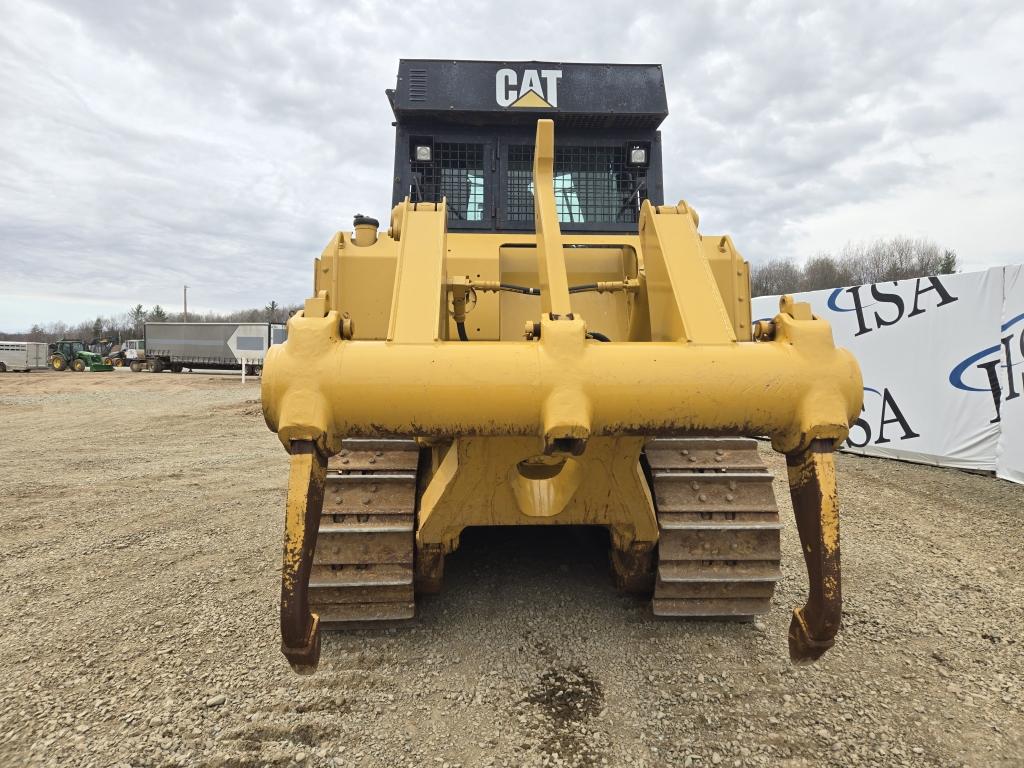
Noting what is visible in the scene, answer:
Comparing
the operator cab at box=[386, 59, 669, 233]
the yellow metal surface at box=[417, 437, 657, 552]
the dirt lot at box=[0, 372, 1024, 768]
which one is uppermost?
the operator cab at box=[386, 59, 669, 233]

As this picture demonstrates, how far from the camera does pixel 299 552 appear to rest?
1.58 metres

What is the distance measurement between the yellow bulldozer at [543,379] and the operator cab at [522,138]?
0.06 ft

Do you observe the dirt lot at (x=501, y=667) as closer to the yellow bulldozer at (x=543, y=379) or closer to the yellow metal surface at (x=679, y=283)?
the yellow bulldozer at (x=543, y=379)

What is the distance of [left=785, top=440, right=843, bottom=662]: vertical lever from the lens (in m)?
1.59

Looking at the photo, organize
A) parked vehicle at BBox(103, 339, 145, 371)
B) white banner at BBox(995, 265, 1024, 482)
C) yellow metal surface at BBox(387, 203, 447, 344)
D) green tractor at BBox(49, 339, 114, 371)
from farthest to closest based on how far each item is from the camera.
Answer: parked vehicle at BBox(103, 339, 145, 371), green tractor at BBox(49, 339, 114, 371), white banner at BBox(995, 265, 1024, 482), yellow metal surface at BBox(387, 203, 447, 344)

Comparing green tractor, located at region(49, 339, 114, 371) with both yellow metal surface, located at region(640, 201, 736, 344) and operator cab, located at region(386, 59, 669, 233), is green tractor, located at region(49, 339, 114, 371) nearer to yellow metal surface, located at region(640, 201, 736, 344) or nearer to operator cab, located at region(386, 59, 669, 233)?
operator cab, located at region(386, 59, 669, 233)

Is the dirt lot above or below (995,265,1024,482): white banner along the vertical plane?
below

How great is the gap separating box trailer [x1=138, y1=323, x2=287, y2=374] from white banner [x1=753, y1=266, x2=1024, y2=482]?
26.6 m

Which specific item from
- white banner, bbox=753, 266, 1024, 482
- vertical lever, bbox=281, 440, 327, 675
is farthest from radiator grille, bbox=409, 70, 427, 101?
white banner, bbox=753, 266, 1024, 482

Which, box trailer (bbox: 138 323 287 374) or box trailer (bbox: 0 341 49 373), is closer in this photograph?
box trailer (bbox: 138 323 287 374)

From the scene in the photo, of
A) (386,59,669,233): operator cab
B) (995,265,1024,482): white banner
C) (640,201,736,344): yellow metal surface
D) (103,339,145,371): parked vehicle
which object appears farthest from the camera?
(103,339,145,371): parked vehicle

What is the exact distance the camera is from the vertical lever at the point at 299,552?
1562mm

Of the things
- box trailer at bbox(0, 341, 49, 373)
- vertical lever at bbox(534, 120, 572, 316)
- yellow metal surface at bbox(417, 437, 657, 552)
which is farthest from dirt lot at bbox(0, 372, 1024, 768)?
box trailer at bbox(0, 341, 49, 373)

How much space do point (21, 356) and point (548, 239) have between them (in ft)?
132
